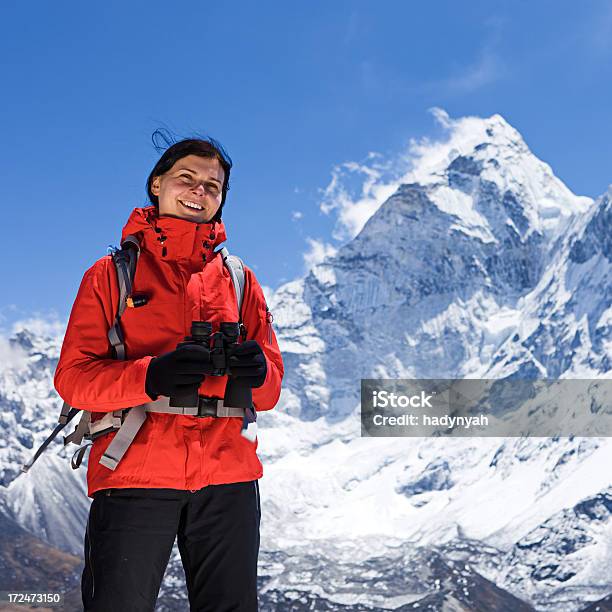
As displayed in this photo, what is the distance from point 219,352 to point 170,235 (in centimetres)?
68

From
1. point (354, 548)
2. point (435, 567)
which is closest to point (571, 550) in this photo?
point (435, 567)

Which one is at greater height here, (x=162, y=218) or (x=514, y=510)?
(x=514, y=510)

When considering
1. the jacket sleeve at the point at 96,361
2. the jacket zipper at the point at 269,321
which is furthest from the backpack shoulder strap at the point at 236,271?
the jacket sleeve at the point at 96,361

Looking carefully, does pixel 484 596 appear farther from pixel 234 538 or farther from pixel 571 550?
pixel 234 538

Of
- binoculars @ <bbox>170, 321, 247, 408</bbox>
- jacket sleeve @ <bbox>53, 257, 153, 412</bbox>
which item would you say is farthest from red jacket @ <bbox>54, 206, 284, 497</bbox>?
binoculars @ <bbox>170, 321, 247, 408</bbox>

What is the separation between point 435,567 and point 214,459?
188 metres

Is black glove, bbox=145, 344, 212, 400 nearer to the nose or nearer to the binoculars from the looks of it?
the binoculars

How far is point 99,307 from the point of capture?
3.05 metres

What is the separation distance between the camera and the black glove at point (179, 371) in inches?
107

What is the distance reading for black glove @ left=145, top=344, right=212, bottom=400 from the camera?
2723mm

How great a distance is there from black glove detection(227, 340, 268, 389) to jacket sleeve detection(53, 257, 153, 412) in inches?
12.7

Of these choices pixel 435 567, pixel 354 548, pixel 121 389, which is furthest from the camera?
pixel 354 548

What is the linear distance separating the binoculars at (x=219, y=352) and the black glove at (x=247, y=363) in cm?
2

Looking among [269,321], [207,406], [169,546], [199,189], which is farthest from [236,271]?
[169,546]
